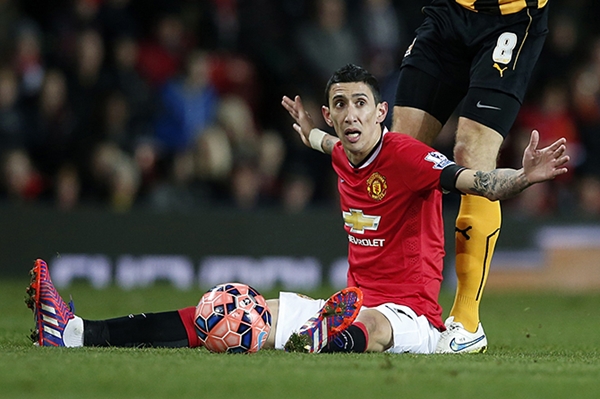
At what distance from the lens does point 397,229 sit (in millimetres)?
5668

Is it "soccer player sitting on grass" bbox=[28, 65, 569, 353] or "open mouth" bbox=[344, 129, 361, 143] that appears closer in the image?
"soccer player sitting on grass" bbox=[28, 65, 569, 353]

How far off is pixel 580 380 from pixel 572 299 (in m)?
7.01

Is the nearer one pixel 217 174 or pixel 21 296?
pixel 21 296

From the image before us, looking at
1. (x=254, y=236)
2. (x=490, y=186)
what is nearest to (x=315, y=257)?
(x=254, y=236)

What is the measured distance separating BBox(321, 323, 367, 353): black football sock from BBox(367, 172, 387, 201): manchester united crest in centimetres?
78

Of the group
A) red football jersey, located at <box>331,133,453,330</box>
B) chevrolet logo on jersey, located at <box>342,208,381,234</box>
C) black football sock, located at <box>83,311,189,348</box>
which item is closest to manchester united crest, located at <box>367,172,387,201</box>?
red football jersey, located at <box>331,133,453,330</box>

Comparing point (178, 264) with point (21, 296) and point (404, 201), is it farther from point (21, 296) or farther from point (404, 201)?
point (404, 201)

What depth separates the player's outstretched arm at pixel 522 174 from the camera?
Answer: 4750mm

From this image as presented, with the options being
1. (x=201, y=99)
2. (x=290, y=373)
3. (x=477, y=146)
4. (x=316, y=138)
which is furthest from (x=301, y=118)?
(x=201, y=99)

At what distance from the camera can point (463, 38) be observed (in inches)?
243

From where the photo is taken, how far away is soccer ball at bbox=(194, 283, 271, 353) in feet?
17.2

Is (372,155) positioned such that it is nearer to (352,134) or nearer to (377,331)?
(352,134)

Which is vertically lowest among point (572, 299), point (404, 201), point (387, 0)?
point (572, 299)

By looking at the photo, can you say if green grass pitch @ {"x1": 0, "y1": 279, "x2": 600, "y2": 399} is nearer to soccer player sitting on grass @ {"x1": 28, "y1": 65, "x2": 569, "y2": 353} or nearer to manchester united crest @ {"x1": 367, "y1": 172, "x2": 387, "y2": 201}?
soccer player sitting on grass @ {"x1": 28, "y1": 65, "x2": 569, "y2": 353}
